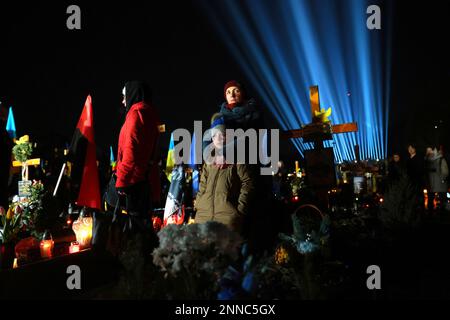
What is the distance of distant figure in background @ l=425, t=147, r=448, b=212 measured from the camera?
12.0m

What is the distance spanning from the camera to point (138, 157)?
489 cm

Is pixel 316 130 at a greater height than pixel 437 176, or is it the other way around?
pixel 316 130

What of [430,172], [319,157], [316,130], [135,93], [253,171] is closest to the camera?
[253,171]

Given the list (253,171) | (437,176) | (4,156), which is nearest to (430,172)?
(437,176)

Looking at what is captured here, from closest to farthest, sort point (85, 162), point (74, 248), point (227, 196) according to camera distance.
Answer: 1. point (227, 196)
2. point (74, 248)
3. point (85, 162)

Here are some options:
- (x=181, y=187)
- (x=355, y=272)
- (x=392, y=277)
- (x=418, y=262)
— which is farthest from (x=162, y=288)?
(x=181, y=187)

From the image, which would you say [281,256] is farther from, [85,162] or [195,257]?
[85,162]

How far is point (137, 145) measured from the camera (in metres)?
4.90

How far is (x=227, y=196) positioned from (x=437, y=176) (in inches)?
388

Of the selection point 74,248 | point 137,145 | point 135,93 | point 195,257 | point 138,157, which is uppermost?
point 135,93

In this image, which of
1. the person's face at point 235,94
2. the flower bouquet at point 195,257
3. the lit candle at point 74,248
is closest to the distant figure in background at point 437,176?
the person's face at point 235,94

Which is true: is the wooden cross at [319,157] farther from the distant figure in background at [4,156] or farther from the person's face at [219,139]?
the distant figure in background at [4,156]

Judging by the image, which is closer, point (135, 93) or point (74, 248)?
point (135, 93)

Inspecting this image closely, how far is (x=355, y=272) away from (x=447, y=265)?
1808mm
